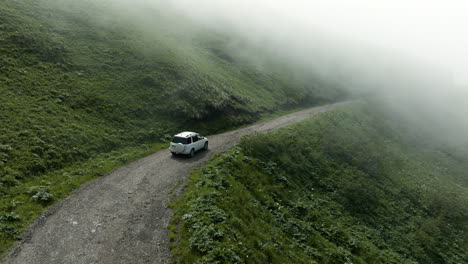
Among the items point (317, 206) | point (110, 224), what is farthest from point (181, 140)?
point (317, 206)

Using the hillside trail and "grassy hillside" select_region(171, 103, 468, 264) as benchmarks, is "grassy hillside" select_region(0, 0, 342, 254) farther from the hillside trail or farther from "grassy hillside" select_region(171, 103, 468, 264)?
"grassy hillside" select_region(171, 103, 468, 264)

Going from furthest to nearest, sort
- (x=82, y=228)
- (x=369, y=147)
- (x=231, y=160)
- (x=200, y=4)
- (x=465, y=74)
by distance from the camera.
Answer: (x=465, y=74) < (x=200, y=4) < (x=369, y=147) < (x=231, y=160) < (x=82, y=228)

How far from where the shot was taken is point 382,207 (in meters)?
26.9

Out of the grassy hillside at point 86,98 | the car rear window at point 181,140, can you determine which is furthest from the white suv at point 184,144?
the grassy hillside at point 86,98

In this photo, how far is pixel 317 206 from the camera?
77.6 ft

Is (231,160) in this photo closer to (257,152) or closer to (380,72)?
(257,152)

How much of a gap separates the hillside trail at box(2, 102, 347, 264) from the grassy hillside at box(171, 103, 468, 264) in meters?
1.37

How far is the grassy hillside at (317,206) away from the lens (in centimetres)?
1518

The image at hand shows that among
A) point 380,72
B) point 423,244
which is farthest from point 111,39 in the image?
point 380,72

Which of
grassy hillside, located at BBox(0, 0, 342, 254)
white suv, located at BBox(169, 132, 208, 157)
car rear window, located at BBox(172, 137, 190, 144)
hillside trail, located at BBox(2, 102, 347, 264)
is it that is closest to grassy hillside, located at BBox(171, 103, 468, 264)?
hillside trail, located at BBox(2, 102, 347, 264)

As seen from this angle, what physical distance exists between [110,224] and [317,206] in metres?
17.2

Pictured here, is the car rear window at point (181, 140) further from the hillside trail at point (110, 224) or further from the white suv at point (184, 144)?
the hillside trail at point (110, 224)

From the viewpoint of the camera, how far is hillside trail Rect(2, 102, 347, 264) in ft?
41.9

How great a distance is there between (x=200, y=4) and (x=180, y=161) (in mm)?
121779
